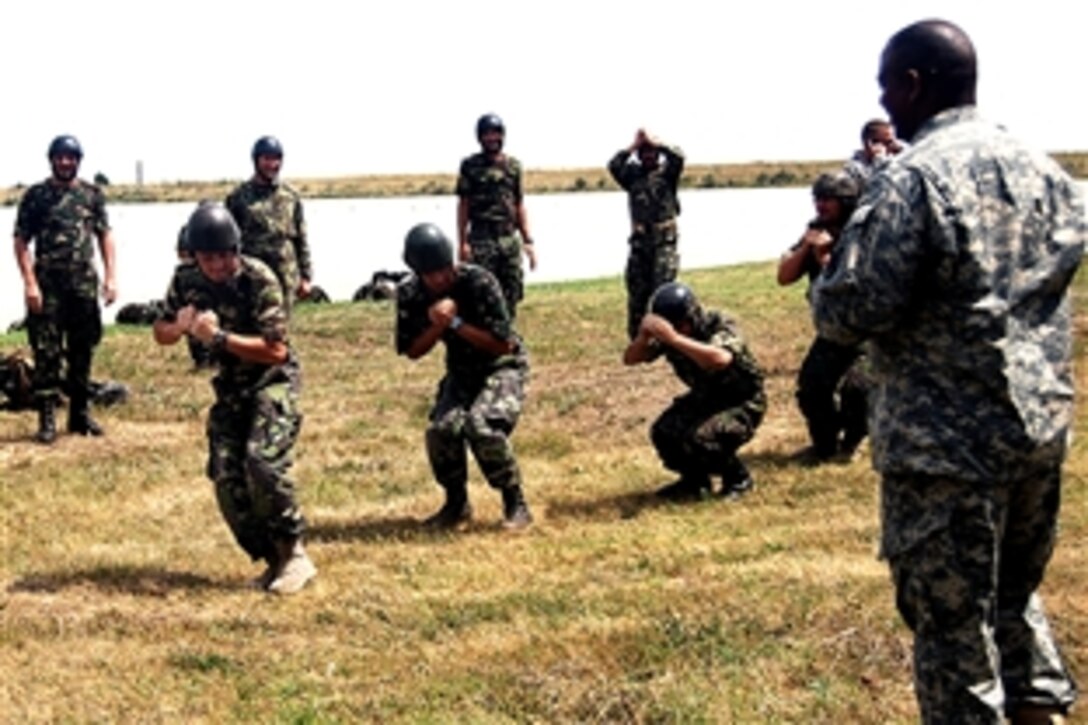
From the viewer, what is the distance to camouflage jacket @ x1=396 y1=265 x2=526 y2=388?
25.0 feet

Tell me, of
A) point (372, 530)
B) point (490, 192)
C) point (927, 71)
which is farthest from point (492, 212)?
point (927, 71)

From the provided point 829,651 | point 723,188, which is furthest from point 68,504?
point 723,188

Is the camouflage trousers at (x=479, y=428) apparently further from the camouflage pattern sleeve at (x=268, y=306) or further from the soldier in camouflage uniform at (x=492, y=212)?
the soldier in camouflage uniform at (x=492, y=212)

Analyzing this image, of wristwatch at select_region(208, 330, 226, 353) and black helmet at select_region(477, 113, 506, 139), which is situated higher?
black helmet at select_region(477, 113, 506, 139)

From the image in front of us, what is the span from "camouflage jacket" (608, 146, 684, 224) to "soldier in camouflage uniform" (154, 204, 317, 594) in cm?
585

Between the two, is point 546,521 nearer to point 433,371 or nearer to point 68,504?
point 68,504

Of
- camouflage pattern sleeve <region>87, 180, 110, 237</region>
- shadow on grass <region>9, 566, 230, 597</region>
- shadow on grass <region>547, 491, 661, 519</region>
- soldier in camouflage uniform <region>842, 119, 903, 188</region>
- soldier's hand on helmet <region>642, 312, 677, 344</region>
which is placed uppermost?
soldier in camouflage uniform <region>842, 119, 903, 188</region>

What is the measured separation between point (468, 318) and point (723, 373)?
155cm

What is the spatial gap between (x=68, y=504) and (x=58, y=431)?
252cm

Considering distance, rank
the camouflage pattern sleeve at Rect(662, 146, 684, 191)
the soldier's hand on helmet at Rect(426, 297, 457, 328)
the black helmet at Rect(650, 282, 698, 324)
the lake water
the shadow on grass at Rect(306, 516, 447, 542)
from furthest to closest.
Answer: the lake water < the camouflage pattern sleeve at Rect(662, 146, 684, 191) < the black helmet at Rect(650, 282, 698, 324) < the shadow on grass at Rect(306, 516, 447, 542) < the soldier's hand on helmet at Rect(426, 297, 457, 328)

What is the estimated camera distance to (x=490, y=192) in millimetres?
12273

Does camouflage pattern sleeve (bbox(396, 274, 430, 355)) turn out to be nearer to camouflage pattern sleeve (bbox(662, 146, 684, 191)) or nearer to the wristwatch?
the wristwatch

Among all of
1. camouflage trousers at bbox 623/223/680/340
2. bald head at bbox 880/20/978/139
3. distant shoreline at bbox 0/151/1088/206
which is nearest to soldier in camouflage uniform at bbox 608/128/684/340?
camouflage trousers at bbox 623/223/680/340

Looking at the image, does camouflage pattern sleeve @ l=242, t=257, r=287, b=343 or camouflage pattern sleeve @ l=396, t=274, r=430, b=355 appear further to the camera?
camouflage pattern sleeve @ l=396, t=274, r=430, b=355
